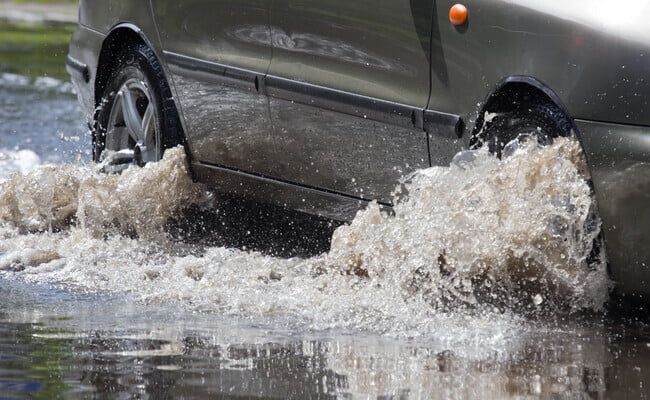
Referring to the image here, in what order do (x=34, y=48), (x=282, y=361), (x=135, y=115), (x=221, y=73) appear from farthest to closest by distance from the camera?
(x=34, y=48)
(x=135, y=115)
(x=221, y=73)
(x=282, y=361)

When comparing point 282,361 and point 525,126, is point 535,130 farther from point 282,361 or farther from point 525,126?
point 282,361

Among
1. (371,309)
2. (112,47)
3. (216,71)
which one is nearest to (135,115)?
(112,47)

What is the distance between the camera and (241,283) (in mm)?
4930

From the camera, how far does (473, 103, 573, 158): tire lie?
4137 millimetres

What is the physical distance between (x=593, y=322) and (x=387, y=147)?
0.98 meters

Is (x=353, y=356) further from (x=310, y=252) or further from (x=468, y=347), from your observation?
(x=310, y=252)

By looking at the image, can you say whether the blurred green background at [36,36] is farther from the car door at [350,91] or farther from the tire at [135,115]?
the car door at [350,91]

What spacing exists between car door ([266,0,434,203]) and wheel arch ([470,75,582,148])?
10.0 inches

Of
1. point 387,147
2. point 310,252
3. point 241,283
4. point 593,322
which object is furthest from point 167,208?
point 593,322

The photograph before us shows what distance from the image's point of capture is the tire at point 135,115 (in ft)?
20.0

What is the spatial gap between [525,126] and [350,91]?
78cm

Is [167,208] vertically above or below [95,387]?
above

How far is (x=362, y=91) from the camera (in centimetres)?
477

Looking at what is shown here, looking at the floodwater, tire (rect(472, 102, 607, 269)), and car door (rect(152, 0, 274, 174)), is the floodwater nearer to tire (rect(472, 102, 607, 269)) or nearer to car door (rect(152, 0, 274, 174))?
tire (rect(472, 102, 607, 269))
